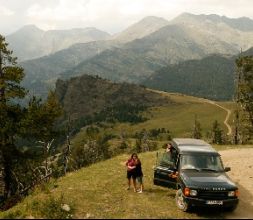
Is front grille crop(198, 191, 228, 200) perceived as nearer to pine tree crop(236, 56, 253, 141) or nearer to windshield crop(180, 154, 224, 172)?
windshield crop(180, 154, 224, 172)

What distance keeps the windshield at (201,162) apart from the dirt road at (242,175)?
247cm

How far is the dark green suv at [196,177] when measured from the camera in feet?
66.7

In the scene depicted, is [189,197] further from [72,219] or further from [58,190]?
[58,190]

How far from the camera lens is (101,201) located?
76.9 feet

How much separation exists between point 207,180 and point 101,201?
239 inches

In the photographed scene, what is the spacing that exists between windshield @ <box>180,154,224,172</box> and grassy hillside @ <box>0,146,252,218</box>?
2.20 metres

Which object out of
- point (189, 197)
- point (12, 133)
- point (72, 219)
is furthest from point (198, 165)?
point (12, 133)

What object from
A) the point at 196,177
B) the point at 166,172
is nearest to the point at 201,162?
the point at 196,177

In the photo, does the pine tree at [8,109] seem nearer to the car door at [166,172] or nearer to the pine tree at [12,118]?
the pine tree at [12,118]

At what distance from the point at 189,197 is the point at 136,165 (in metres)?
5.38

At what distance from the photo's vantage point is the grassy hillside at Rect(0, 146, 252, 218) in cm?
2052

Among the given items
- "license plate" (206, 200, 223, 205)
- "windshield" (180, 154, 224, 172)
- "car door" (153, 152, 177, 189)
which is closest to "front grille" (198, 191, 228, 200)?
"license plate" (206, 200, 223, 205)

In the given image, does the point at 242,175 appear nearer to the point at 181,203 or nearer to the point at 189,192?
the point at 181,203

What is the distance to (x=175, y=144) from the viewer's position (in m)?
26.1
